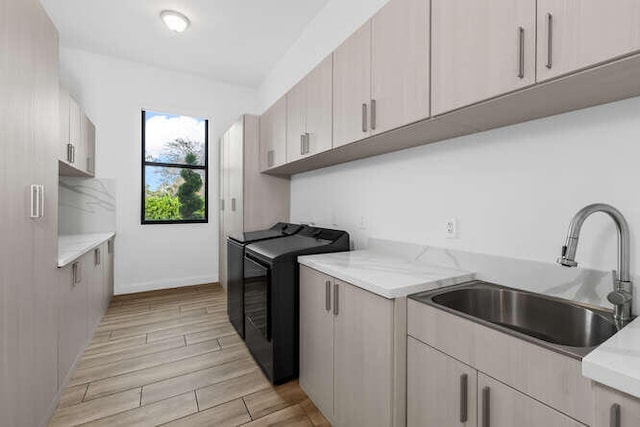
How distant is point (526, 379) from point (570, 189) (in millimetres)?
768

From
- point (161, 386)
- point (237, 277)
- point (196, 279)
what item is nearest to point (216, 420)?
point (161, 386)

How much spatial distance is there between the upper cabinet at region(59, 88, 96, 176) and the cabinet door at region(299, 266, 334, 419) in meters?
2.17

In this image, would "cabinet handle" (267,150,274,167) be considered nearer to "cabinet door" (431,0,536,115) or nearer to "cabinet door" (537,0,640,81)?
"cabinet door" (431,0,536,115)

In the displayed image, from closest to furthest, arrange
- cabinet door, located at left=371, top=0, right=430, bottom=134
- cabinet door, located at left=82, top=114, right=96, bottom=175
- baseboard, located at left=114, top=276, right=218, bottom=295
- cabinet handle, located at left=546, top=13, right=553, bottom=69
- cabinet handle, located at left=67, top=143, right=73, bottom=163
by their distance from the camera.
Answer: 1. cabinet handle, located at left=546, top=13, right=553, bottom=69
2. cabinet door, located at left=371, top=0, right=430, bottom=134
3. cabinet handle, located at left=67, top=143, right=73, bottom=163
4. cabinet door, located at left=82, top=114, right=96, bottom=175
5. baseboard, located at left=114, top=276, right=218, bottom=295

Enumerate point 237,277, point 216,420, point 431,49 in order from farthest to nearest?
1. point 237,277
2. point 216,420
3. point 431,49

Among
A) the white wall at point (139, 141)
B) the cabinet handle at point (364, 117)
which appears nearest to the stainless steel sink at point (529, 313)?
the cabinet handle at point (364, 117)

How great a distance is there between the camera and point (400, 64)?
138cm

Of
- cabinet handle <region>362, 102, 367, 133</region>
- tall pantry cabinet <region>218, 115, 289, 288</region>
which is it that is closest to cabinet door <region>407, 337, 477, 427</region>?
cabinet handle <region>362, 102, 367, 133</region>

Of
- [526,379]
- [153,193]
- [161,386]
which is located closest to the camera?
[526,379]

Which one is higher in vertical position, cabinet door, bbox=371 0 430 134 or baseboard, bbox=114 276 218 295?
cabinet door, bbox=371 0 430 134

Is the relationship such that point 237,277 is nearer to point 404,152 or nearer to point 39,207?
point 39,207

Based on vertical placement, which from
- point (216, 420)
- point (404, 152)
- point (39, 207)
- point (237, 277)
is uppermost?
point (404, 152)

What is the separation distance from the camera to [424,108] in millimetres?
1262

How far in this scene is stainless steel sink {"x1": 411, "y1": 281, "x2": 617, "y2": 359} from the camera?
1027 millimetres
